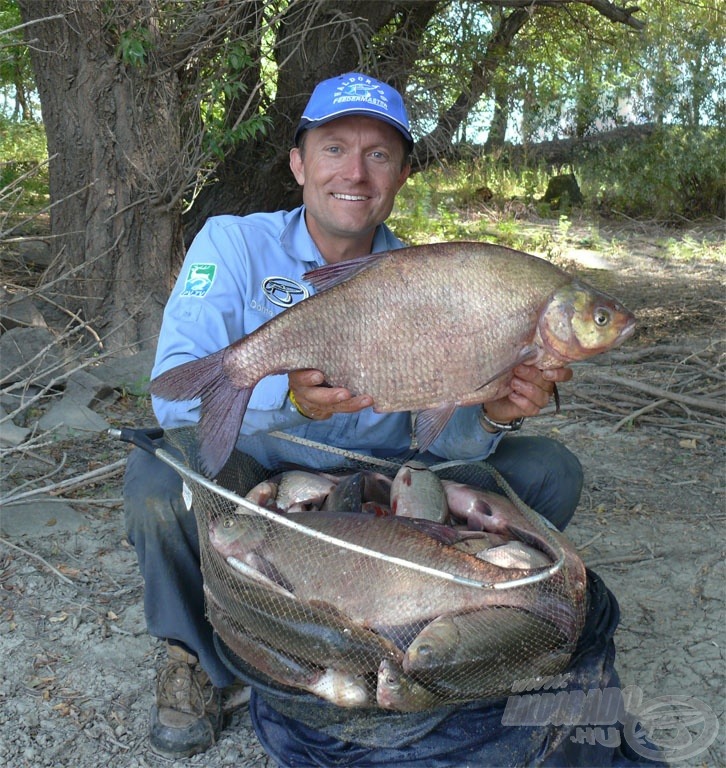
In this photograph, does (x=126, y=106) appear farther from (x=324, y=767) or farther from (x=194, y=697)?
(x=324, y=767)

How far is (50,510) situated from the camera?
11.8 feet

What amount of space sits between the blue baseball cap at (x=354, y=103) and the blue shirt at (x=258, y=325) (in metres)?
0.34

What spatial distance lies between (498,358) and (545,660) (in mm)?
692

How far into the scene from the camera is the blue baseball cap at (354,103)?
8.73 feet

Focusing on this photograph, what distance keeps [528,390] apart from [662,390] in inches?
111

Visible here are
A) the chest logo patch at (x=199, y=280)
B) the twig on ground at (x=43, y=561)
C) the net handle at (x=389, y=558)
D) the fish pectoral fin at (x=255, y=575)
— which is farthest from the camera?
the twig on ground at (x=43, y=561)

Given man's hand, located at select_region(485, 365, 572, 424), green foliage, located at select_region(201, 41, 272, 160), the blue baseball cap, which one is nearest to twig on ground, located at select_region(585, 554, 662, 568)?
man's hand, located at select_region(485, 365, 572, 424)

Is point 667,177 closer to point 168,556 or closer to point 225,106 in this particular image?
point 225,106

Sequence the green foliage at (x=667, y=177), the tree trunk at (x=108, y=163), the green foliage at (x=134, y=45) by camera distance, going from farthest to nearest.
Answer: the green foliage at (x=667, y=177) < the tree trunk at (x=108, y=163) < the green foliage at (x=134, y=45)

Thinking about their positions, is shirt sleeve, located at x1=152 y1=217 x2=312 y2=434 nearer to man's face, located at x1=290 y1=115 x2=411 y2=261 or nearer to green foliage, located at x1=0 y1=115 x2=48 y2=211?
man's face, located at x1=290 y1=115 x2=411 y2=261

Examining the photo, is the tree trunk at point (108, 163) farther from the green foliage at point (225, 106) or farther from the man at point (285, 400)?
the man at point (285, 400)

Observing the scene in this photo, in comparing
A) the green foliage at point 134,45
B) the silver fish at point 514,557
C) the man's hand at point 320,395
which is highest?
the green foliage at point 134,45

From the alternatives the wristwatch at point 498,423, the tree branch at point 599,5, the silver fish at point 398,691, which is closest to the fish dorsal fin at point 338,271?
the wristwatch at point 498,423

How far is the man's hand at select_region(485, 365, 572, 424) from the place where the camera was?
7.14ft
